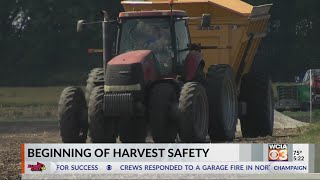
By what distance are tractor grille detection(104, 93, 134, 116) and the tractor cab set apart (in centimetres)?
146

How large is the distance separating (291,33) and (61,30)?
55.9 feet

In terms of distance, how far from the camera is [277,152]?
34.6 feet

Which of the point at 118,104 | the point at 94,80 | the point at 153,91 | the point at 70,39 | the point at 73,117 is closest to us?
the point at 118,104

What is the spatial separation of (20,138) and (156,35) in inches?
276

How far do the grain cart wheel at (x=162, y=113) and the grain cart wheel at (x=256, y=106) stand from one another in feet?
16.1

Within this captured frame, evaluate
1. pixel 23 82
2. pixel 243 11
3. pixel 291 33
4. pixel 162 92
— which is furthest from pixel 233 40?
pixel 291 33

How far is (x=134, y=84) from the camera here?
13.9 meters

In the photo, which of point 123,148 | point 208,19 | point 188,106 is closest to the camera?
point 123,148

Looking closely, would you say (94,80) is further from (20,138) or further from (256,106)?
(20,138)

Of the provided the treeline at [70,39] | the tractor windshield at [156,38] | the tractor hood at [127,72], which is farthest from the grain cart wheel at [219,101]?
the treeline at [70,39]

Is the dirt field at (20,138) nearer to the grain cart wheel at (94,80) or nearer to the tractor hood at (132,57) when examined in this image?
the grain cart wheel at (94,80)

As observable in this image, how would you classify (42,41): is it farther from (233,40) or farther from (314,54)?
(233,40)

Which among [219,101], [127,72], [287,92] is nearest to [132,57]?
[127,72]

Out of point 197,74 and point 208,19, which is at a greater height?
point 208,19
